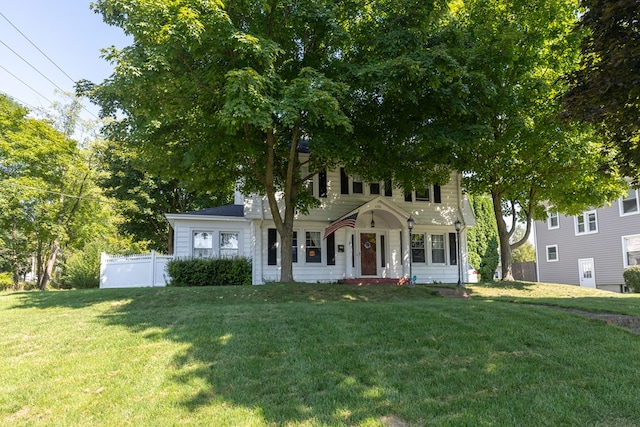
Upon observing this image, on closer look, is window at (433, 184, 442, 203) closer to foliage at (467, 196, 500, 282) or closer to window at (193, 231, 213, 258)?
foliage at (467, 196, 500, 282)

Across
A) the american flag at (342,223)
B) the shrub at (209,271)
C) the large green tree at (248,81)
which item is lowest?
the shrub at (209,271)

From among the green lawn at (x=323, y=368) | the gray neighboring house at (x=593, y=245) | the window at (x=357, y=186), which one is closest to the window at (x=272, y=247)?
the window at (x=357, y=186)

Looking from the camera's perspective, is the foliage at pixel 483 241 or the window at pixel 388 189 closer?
the window at pixel 388 189

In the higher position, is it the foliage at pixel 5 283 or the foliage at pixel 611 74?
the foliage at pixel 611 74

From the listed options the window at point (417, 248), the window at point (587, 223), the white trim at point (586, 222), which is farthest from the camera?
the window at point (587, 223)

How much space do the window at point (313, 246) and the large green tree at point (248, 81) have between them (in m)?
3.21

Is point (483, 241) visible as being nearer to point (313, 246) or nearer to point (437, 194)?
point (437, 194)

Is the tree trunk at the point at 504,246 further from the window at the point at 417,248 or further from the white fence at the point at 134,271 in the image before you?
the white fence at the point at 134,271

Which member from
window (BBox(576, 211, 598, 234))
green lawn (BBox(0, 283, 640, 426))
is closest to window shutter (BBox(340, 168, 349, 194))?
green lawn (BBox(0, 283, 640, 426))

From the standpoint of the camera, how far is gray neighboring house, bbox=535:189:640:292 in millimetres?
22719

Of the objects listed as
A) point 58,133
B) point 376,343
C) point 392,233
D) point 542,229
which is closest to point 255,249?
point 392,233

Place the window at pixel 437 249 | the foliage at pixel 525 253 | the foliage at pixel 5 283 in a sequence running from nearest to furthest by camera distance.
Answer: the window at pixel 437 249 → the foliage at pixel 5 283 → the foliage at pixel 525 253

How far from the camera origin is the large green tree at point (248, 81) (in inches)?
339

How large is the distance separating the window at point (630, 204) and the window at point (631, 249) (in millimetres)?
1324
